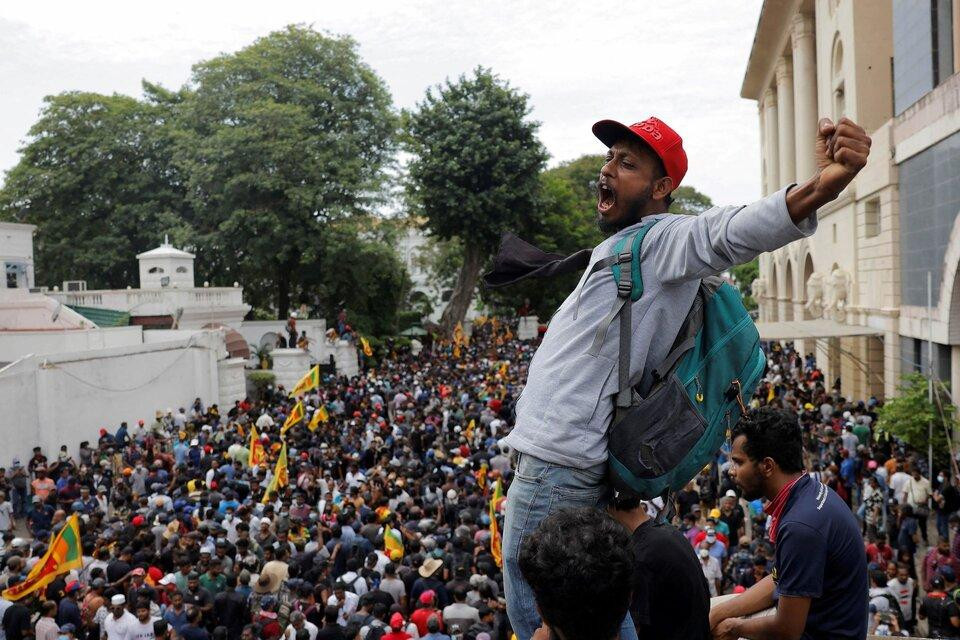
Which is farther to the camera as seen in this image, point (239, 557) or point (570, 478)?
point (239, 557)

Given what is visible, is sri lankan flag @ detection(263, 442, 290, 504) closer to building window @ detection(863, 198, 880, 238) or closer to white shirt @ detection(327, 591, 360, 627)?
white shirt @ detection(327, 591, 360, 627)

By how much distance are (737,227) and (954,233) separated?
14.6 m

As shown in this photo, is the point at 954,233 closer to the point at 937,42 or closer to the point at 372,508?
the point at 937,42

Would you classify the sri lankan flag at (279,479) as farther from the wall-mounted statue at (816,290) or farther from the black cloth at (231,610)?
the wall-mounted statue at (816,290)

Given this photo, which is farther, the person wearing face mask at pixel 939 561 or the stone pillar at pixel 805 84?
the stone pillar at pixel 805 84

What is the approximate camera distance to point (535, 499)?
8.29 ft

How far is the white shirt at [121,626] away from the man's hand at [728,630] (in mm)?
5997

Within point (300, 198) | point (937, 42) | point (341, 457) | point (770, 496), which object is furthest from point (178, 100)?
point (770, 496)

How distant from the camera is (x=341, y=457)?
51.2 feet

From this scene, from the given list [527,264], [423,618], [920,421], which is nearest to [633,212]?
[527,264]

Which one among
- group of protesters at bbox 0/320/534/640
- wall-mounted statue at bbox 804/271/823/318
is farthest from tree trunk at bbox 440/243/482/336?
group of protesters at bbox 0/320/534/640

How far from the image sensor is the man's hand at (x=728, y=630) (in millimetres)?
3330

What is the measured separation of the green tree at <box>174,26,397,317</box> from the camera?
110 ft

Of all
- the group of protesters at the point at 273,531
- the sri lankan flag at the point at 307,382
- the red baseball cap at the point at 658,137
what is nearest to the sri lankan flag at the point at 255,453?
the group of protesters at the point at 273,531
